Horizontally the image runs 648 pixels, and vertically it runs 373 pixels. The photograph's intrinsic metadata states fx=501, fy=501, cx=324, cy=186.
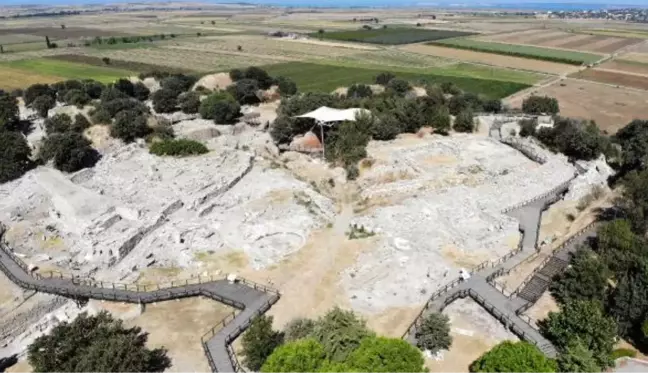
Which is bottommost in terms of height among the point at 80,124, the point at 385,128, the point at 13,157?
the point at 13,157

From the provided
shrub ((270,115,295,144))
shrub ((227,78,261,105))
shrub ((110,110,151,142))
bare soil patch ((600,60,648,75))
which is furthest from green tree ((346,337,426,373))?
bare soil patch ((600,60,648,75))

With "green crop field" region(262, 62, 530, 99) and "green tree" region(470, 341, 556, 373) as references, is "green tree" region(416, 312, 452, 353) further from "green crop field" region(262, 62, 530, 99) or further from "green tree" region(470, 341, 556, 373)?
"green crop field" region(262, 62, 530, 99)

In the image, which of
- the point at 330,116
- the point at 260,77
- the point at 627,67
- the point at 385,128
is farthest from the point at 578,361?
the point at 627,67

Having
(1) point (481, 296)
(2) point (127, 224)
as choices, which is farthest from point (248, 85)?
(1) point (481, 296)

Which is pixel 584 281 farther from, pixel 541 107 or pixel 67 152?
pixel 541 107

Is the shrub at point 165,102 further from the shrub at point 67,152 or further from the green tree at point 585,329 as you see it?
the green tree at point 585,329

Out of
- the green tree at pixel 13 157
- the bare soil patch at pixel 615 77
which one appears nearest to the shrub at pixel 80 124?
the green tree at pixel 13 157
